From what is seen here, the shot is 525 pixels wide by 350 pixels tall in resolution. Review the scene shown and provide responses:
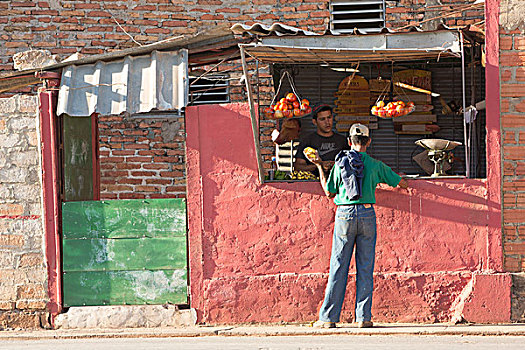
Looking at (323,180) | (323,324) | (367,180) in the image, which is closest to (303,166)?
(323,180)

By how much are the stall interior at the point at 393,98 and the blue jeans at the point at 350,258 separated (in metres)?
3.34

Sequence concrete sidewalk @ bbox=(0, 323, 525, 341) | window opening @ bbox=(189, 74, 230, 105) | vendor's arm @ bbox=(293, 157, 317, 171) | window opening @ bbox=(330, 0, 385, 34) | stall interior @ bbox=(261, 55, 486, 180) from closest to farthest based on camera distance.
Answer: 1. concrete sidewalk @ bbox=(0, 323, 525, 341)
2. vendor's arm @ bbox=(293, 157, 317, 171)
3. stall interior @ bbox=(261, 55, 486, 180)
4. window opening @ bbox=(330, 0, 385, 34)
5. window opening @ bbox=(189, 74, 230, 105)

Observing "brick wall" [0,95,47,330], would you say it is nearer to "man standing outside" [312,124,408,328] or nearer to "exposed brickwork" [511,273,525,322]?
"man standing outside" [312,124,408,328]

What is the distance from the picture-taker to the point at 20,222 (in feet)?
28.1

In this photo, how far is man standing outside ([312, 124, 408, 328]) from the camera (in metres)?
7.71

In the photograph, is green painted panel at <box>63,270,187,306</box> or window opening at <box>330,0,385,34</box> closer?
green painted panel at <box>63,270,187,306</box>

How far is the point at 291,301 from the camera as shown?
8.27m

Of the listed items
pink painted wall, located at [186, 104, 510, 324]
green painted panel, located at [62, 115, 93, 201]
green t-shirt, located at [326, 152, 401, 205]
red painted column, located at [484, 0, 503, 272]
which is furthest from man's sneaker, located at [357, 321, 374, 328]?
green painted panel, located at [62, 115, 93, 201]

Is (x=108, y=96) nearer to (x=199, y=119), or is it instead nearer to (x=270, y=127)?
(x=199, y=119)

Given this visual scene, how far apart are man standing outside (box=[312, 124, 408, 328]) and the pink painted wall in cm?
44

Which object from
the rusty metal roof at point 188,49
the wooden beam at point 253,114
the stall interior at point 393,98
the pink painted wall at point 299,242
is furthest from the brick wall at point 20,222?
the stall interior at point 393,98

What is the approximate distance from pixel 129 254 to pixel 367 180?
2.71 metres

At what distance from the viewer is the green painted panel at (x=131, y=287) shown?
8422 mm

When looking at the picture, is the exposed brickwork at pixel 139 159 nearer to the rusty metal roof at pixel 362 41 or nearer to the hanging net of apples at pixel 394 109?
the hanging net of apples at pixel 394 109
